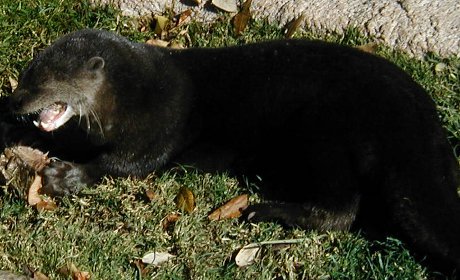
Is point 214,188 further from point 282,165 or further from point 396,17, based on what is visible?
point 396,17

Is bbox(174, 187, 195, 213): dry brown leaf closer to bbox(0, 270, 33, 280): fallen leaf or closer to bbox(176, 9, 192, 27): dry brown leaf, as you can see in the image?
bbox(0, 270, 33, 280): fallen leaf

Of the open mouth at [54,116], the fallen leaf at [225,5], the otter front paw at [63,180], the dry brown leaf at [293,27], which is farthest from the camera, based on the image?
the fallen leaf at [225,5]

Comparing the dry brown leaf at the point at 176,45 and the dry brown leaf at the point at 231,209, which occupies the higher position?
the dry brown leaf at the point at 176,45

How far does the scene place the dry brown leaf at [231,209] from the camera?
5078 mm

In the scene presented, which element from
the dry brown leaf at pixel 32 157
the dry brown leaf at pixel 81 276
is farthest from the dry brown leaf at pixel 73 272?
the dry brown leaf at pixel 32 157

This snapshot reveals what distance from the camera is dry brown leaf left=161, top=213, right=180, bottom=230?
16.6 ft

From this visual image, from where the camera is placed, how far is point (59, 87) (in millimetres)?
4984

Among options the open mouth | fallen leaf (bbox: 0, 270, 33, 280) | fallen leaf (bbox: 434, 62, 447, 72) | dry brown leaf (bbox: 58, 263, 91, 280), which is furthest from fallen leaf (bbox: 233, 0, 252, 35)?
fallen leaf (bbox: 0, 270, 33, 280)

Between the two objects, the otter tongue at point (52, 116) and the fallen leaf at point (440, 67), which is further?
the fallen leaf at point (440, 67)

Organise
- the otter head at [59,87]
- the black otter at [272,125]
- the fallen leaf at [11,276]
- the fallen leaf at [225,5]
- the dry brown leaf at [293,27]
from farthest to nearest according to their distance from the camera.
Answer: the fallen leaf at [225,5], the dry brown leaf at [293,27], the otter head at [59,87], the black otter at [272,125], the fallen leaf at [11,276]

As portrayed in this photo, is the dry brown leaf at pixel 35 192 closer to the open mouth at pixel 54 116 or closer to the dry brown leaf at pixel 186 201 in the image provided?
the open mouth at pixel 54 116

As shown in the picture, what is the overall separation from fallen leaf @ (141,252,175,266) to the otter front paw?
23.6 inches

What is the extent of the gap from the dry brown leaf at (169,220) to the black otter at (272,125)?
35cm

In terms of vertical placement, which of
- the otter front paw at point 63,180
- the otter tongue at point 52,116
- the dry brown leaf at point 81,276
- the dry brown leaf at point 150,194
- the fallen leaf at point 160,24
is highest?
the fallen leaf at point 160,24
